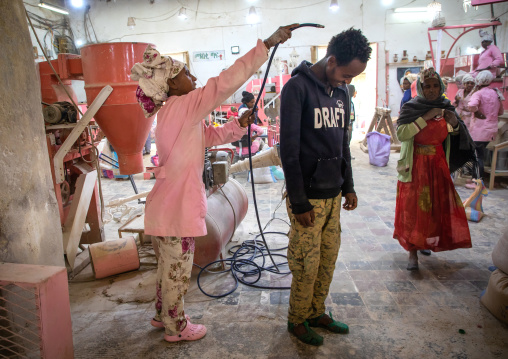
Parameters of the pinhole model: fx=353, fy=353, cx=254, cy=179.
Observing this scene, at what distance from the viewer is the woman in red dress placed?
3262 mm

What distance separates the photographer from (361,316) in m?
2.73

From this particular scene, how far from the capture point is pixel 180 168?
2189mm

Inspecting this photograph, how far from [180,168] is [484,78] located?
238 inches

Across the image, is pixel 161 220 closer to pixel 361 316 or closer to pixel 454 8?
pixel 361 316

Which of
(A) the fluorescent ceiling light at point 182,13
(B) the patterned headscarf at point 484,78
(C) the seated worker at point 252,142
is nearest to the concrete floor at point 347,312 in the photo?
(B) the patterned headscarf at point 484,78

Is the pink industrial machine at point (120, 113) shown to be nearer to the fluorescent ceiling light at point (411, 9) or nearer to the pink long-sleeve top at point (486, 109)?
Answer: the pink long-sleeve top at point (486, 109)

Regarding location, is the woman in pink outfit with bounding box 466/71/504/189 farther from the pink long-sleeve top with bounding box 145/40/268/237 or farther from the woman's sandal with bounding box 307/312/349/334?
the pink long-sleeve top with bounding box 145/40/268/237

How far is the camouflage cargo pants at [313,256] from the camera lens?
2266 mm

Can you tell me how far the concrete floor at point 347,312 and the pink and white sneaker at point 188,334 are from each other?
4 centimetres

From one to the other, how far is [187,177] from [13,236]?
1003 mm

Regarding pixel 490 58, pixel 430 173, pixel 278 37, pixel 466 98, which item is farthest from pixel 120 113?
pixel 490 58

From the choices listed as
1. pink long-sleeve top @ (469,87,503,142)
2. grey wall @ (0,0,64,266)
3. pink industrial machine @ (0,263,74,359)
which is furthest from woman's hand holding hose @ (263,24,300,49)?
pink long-sleeve top @ (469,87,503,142)

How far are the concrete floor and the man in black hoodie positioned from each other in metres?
0.31

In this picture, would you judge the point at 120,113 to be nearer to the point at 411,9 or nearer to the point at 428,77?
the point at 428,77
